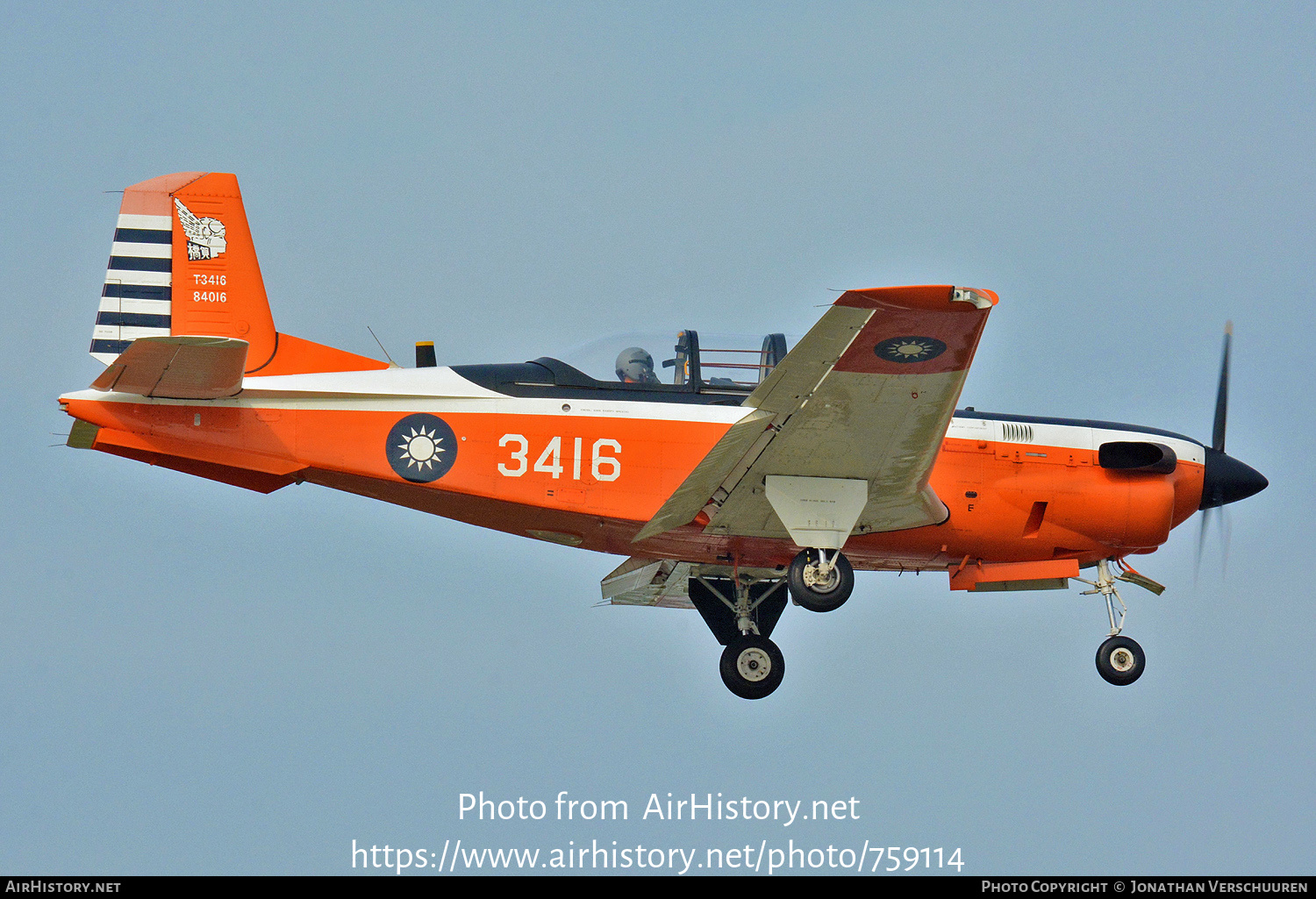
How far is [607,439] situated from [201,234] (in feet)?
13.7

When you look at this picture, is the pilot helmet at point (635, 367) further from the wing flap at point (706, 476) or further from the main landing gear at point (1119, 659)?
the main landing gear at point (1119, 659)

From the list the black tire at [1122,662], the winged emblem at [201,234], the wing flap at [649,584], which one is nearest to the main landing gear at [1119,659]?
Answer: the black tire at [1122,662]

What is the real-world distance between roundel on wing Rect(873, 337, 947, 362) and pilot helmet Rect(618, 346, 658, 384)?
2.54 m

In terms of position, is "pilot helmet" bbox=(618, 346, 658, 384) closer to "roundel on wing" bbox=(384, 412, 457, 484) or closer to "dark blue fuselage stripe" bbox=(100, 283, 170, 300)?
"roundel on wing" bbox=(384, 412, 457, 484)

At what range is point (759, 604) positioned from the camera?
49.2 ft

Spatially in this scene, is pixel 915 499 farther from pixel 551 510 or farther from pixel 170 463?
pixel 170 463

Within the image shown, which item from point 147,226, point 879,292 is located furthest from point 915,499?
point 147,226

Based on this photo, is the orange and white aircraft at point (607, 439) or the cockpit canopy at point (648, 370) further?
the cockpit canopy at point (648, 370)

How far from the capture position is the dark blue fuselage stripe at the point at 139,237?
1276 centimetres

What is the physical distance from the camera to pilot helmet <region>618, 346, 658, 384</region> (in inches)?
501

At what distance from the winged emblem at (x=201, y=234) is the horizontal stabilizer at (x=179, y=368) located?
1.51 meters

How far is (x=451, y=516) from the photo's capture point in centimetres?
1301

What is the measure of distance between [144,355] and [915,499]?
6654 mm

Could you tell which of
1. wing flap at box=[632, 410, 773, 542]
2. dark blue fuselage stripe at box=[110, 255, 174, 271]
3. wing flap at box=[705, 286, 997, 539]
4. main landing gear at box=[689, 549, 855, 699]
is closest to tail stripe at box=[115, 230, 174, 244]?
dark blue fuselage stripe at box=[110, 255, 174, 271]
